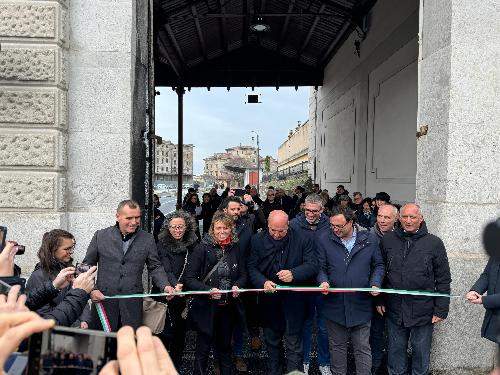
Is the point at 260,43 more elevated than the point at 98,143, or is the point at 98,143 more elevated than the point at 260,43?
the point at 260,43

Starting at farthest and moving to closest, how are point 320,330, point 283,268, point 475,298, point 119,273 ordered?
point 320,330 < point 283,268 < point 119,273 < point 475,298

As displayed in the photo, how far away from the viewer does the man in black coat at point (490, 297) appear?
361cm

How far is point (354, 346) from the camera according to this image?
13.9 ft

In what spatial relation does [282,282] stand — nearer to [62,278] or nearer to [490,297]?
[490,297]

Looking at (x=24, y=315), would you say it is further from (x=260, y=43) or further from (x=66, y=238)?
(x=260, y=43)

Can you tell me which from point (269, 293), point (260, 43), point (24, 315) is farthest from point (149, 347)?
point (260, 43)

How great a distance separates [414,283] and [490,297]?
24.9 inches

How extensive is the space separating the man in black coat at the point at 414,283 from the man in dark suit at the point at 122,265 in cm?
203

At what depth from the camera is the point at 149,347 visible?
956mm

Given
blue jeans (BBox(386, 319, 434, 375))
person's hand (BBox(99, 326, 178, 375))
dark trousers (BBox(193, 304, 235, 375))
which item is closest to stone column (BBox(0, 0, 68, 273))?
dark trousers (BBox(193, 304, 235, 375))

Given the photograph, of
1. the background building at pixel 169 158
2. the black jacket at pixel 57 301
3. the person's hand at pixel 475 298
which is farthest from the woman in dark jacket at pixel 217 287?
the background building at pixel 169 158

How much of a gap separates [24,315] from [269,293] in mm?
3464

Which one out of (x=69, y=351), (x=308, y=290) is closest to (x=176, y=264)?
(x=308, y=290)

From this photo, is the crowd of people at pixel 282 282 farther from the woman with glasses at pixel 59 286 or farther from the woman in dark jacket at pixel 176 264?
the woman with glasses at pixel 59 286
